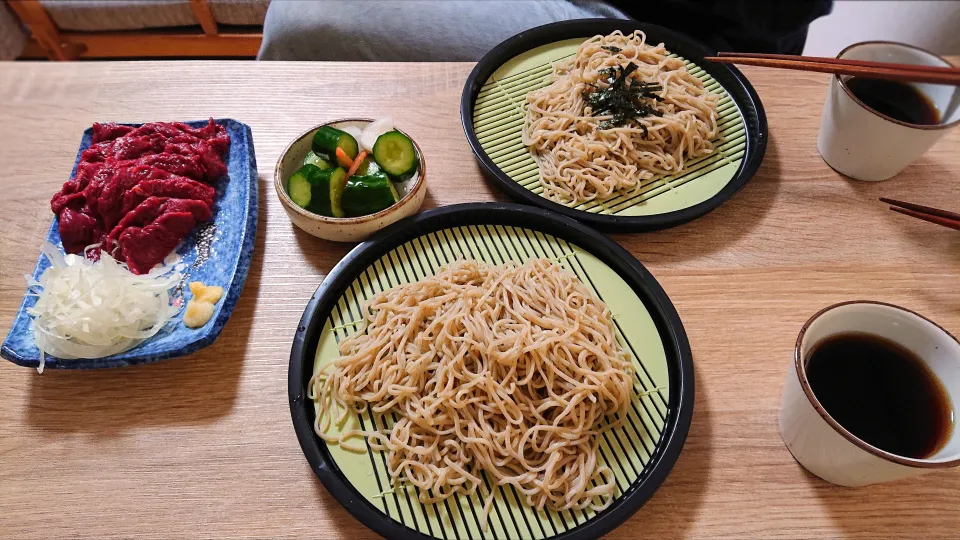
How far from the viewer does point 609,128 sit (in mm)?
2021

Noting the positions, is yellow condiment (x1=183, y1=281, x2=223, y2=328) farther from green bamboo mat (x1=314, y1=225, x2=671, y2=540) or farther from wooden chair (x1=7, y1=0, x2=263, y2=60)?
wooden chair (x1=7, y1=0, x2=263, y2=60)

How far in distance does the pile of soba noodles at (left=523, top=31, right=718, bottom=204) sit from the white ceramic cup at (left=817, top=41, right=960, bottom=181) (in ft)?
1.17

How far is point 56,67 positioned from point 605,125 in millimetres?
1991

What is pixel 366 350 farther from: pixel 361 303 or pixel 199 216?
pixel 199 216

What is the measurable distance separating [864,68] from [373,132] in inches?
52.6

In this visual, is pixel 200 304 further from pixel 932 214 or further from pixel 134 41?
pixel 134 41

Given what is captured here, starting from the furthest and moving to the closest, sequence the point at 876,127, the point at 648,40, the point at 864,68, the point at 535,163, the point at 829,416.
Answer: the point at 648,40, the point at 535,163, the point at 876,127, the point at 864,68, the point at 829,416

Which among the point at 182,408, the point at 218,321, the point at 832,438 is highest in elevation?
the point at 832,438

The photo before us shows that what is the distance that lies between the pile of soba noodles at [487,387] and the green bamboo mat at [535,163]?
0.44 metres

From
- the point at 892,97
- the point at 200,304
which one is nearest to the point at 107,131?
the point at 200,304

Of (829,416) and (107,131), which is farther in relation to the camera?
(107,131)

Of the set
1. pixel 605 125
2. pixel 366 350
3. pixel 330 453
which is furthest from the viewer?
pixel 605 125

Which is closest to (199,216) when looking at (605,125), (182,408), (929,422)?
(182,408)

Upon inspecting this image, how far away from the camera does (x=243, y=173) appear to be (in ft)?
6.29
